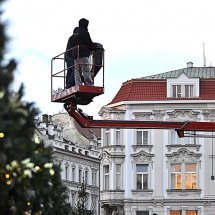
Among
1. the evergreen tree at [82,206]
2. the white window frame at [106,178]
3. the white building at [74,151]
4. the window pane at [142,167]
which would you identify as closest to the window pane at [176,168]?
the window pane at [142,167]

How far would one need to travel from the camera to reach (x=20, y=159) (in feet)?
37.2

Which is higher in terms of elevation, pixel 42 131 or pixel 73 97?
pixel 42 131

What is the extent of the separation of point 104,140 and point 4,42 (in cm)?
4723

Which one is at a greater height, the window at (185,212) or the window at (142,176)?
the window at (142,176)

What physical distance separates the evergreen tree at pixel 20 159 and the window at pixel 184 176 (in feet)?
129

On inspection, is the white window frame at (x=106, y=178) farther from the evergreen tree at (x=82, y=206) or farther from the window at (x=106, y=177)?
the evergreen tree at (x=82, y=206)

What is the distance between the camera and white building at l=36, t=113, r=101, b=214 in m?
79.8

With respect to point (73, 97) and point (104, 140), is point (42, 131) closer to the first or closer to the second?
point (104, 140)

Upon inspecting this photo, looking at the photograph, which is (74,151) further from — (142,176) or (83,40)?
(83,40)

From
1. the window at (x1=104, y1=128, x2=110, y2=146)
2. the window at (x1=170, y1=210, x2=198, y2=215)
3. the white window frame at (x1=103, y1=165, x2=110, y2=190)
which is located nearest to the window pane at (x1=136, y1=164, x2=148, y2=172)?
the white window frame at (x1=103, y1=165, x2=110, y2=190)

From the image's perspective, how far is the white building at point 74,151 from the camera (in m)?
79.8

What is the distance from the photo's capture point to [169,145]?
53.8 metres

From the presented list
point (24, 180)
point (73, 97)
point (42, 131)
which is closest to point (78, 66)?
point (73, 97)

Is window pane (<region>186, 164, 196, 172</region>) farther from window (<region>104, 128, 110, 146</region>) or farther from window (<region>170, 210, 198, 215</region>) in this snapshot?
window (<region>104, 128, 110, 146</region>)
